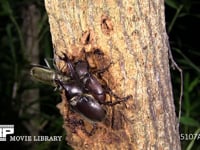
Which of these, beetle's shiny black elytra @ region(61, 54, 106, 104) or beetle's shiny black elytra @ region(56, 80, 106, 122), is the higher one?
beetle's shiny black elytra @ region(61, 54, 106, 104)

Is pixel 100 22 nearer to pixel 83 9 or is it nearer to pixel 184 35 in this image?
pixel 83 9

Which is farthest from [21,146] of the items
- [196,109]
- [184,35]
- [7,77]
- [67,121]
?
[67,121]

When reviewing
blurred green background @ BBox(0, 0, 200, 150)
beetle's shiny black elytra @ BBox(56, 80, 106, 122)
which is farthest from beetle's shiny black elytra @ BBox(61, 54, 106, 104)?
blurred green background @ BBox(0, 0, 200, 150)

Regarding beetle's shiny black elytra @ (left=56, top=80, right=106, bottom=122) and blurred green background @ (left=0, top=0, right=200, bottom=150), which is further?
blurred green background @ (left=0, top=0, right=200, bottom=150)

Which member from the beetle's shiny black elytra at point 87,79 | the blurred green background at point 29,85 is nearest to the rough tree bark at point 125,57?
the beetle's shiny black elytra at point 87,79

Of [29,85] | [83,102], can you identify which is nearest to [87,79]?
[83,102]

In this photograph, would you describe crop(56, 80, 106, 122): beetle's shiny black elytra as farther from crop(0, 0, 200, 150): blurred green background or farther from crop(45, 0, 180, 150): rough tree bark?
crop(0, 0, 200, 150): blurred green background

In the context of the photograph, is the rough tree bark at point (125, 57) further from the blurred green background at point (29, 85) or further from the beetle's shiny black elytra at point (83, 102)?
the blurred green background at point (29, 85)

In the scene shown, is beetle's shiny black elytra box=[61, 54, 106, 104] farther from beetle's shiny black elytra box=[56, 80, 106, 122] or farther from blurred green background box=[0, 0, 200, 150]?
blurred green background box=[0, 0, 200, 150]
